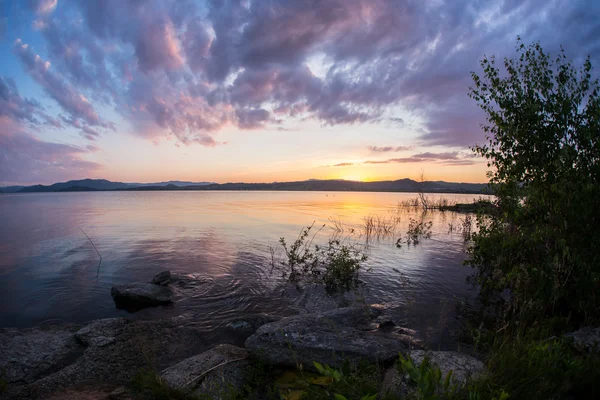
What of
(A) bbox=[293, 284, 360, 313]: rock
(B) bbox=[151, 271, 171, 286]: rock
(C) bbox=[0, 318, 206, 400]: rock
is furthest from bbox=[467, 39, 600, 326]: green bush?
(B) bbox=[151, 271, 171, 286]: rock

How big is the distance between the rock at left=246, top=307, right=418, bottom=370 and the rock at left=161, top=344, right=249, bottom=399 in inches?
21.0

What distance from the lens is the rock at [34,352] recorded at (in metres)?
6.87

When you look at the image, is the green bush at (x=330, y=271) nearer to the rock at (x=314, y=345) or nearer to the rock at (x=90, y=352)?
the rock at (x=314, y=345)

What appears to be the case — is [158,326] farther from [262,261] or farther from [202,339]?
[262,261]

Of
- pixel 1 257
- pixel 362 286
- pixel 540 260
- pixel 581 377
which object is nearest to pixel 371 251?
pixel 362 286

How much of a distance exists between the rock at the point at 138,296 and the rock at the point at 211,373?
6176 mm

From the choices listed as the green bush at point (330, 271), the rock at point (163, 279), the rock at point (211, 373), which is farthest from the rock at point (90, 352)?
the green bush at point (330, 271)

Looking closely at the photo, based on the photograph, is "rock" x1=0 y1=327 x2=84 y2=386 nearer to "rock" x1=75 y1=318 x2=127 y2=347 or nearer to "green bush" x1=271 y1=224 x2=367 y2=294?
"rock" x1=75 y1=318 x2=127 y2=347

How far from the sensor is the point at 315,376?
609 centimetres

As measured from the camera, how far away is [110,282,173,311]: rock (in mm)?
11703

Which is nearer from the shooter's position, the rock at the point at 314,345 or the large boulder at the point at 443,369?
the large boulder at the point at 443,369

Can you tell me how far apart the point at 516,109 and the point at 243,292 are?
13.0 metres

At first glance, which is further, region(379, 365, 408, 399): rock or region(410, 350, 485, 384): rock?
region(410, 350, 485, 384): rock

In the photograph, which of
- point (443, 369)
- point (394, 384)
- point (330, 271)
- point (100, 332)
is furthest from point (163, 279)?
point (443, 369)
